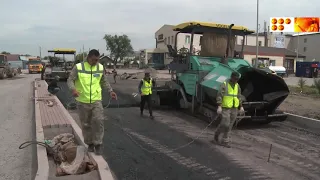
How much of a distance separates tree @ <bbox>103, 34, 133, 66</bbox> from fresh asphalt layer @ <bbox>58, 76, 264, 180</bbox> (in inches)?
3118

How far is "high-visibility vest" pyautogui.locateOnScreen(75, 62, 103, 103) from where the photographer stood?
526cm

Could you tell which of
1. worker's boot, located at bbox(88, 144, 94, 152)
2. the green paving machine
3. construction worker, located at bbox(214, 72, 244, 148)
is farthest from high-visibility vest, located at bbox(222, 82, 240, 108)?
worker's boot, located at bbox(88, 144, 94, 152)

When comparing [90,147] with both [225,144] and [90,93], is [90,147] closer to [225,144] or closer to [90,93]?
[90,93]

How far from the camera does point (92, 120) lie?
5.32 m

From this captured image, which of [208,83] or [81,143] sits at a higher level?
[208,83]

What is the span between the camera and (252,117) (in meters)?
8.11

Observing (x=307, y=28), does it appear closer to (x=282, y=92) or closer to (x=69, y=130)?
(x=282, y=92)

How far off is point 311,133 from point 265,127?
110 cm

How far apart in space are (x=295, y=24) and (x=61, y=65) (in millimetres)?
18301

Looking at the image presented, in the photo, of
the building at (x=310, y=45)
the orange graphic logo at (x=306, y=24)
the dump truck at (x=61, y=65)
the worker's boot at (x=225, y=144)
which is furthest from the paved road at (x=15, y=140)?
the building at (x=310, y=45)

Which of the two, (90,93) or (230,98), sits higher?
(90,93)

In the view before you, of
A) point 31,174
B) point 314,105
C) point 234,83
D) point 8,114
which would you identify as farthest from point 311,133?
point 8,114

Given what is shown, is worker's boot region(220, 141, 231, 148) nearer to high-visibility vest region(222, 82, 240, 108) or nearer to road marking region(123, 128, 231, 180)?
high-visibility vest region(222, 82, 240, 108)

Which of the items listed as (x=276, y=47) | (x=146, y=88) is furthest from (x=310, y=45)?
(x=146, y=88)
